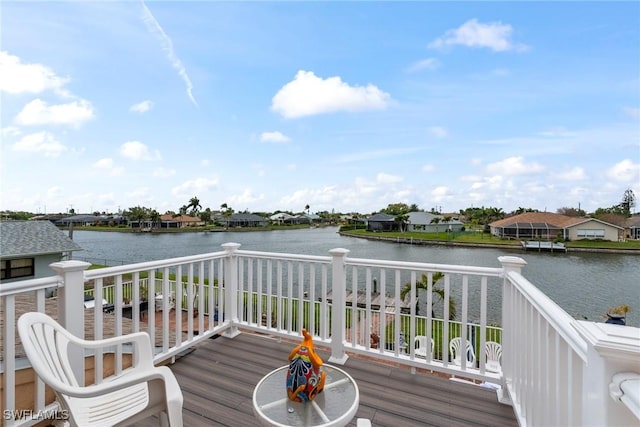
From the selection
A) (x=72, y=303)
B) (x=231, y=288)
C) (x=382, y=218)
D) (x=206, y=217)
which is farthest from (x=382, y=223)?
(x=72, y=303)

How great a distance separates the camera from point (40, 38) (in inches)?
169

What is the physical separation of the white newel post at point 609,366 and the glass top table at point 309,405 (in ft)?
3.32

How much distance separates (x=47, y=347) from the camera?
5.09 feet

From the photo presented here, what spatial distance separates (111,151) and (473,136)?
19.3 m

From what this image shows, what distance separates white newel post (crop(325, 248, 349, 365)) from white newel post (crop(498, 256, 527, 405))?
4.36ft

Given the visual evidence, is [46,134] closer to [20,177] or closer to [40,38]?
[20,177]

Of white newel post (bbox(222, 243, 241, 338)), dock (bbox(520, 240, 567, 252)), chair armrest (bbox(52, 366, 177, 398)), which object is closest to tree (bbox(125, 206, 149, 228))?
dock (bbox(520, 240, 567, 252))

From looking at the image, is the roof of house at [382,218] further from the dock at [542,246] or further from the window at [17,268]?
the window at [17,268]

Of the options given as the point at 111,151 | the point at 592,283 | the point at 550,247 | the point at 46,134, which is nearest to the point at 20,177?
the point at 46,134

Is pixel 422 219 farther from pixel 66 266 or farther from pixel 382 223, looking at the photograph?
pixel 66 266

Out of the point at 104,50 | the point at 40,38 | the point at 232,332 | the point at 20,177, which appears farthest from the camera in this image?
the point at 104,50

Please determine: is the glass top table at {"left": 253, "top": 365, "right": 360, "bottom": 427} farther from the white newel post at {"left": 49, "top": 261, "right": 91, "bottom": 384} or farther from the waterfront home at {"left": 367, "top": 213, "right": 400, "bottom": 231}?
the waterfront home at {"left": 367, "top": 213, "right": 400, "bottom": 231}

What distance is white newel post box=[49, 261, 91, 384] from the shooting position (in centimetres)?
205

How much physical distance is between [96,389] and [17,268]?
42.1 ft
